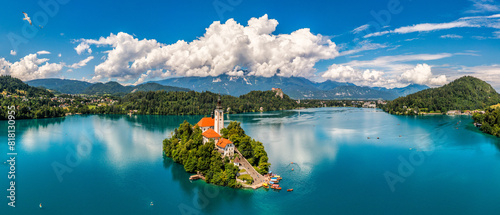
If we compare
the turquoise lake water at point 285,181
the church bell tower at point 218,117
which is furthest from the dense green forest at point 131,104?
the church bell tower at point 218,117

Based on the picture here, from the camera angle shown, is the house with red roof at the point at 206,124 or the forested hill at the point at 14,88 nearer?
the house with red roof at the point at 206,124

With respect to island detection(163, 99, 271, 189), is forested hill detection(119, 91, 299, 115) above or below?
above

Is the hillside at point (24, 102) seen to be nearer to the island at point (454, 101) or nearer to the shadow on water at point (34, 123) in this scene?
the shadow on water at point (34, 123)

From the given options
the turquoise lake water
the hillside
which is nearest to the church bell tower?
the turquoise lake water

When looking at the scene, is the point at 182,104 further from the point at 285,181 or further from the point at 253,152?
the point at 285,181

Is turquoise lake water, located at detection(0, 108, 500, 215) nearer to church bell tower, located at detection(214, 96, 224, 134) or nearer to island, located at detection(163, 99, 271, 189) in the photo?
island, located at detection(163, 99, 271, 189)

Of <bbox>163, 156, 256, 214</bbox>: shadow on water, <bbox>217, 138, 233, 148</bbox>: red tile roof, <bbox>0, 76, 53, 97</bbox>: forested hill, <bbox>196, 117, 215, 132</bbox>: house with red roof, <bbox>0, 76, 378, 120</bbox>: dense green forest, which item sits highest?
<bbox>0, 76, 53, 97</bbox>: forested hill

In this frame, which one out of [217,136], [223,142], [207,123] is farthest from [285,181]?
[207,123]

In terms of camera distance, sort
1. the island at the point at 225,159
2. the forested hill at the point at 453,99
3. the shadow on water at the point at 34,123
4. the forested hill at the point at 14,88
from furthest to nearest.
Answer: the forested hill at the point at 14,88 < the forested hill at the point at 453,99 < the shadow on water at the point at 34,123 < the island at the point at 225,159

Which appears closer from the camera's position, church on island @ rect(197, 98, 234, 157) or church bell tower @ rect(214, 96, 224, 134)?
church on island @ rect(197, 98, 234, 157)
